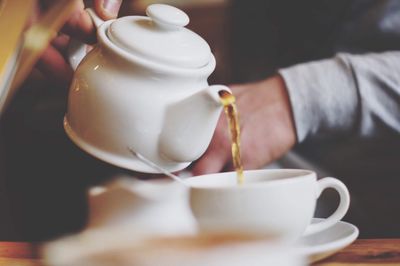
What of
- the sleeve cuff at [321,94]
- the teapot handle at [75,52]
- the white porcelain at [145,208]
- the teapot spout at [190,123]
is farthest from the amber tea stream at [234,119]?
the sleeve cuff at [321,94]

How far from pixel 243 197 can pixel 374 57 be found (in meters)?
0.71

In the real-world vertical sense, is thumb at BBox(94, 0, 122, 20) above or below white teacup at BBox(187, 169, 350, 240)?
above

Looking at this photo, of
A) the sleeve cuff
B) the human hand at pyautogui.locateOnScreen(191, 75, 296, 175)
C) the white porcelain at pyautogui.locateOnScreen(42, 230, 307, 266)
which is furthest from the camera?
the sleeve cuff

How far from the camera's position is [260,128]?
39.5 inches

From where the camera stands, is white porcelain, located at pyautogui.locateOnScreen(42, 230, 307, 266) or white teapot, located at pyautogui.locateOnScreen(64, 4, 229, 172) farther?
white teapot, located at pyautogui.locateOnScreen(64, 4, 229, 172)

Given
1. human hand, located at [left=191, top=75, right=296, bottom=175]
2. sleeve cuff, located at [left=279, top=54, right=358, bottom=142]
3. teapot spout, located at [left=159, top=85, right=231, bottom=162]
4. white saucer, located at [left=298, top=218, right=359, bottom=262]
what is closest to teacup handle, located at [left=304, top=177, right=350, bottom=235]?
white saucer, located at [left=298, top=218, right=359, bottom=262]

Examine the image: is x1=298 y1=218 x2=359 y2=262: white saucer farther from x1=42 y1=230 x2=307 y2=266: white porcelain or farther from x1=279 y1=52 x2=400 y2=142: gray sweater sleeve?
x1=279 y1=52 x2=400 y2=142: gray sweater sleeve

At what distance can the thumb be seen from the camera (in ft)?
2.37

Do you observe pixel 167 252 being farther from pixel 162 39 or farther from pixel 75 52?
pixel 75 52

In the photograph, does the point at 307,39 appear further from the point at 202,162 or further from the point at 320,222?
the point at 320,222

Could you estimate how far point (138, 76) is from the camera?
585mm

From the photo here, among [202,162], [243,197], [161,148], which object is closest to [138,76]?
[161,148]

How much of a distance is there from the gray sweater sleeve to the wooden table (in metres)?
0.44

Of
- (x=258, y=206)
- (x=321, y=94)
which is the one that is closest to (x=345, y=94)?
(x=321, y=94)
